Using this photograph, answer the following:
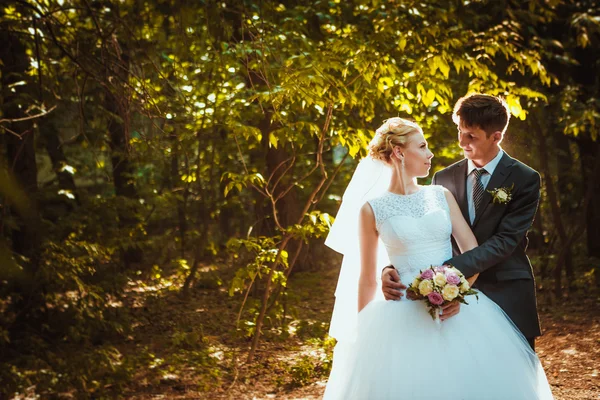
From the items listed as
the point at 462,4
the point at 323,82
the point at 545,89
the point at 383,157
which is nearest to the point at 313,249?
the point at 545,89

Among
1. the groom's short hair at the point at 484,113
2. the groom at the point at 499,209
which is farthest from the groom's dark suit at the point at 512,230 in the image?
the groom's short hair at the point at 484,113

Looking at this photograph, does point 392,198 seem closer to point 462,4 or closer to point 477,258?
point 477,258

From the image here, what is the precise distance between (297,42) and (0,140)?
152 inches

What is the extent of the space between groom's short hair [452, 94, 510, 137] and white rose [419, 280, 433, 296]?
0.95 meters

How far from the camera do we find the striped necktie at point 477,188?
11.2 feet

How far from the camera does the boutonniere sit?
321 cm

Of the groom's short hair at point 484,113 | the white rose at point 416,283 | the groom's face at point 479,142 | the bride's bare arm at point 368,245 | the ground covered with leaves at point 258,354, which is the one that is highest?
the groom's short hair at point 484,113

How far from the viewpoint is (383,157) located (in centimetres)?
357

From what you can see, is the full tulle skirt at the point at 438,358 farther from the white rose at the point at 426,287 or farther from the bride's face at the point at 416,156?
the bride's face at the point at 416,156

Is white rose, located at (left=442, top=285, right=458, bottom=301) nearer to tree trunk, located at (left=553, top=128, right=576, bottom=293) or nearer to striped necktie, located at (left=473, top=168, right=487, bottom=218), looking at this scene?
striped necktie, located at (left=473, top=168, right=487, bottom=218)

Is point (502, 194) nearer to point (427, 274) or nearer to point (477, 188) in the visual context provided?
point (477, 188)

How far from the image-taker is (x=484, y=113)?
10.8 feet

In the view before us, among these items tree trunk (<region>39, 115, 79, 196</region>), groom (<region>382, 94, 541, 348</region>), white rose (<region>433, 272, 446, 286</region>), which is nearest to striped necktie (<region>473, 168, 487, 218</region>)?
groom (<region>382, 94, 541, 348</region>)

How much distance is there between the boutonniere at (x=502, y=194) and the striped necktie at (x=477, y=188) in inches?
4.3
